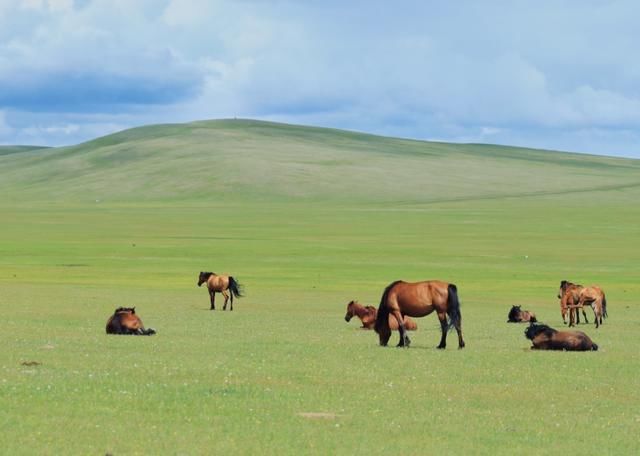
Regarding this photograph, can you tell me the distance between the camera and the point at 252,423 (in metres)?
14.1

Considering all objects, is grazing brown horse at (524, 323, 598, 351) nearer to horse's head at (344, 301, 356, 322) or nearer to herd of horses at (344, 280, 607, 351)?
herd of horses at (344, 280, 607, 351)

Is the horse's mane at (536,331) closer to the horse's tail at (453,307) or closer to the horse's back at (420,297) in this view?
the horse's tail at (453,307)

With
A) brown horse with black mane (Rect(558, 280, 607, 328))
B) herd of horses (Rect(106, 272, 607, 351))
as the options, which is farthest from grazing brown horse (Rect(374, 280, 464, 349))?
brown horse with black mane (Rect(558, 280, 607, 328))

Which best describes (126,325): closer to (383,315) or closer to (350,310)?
(383,315)

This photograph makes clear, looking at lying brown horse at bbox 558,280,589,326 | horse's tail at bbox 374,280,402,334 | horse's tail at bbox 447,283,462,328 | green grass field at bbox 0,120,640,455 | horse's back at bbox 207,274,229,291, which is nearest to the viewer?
green grass field at bbox 0,120,640,455

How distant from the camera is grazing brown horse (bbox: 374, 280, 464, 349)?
2317 centimetres

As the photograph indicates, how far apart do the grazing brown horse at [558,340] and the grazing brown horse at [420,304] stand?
1571mm

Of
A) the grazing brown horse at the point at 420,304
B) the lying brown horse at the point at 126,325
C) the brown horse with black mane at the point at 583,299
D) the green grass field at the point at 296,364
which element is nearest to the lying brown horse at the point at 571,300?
the brown horse with black mane at the point at 583,299

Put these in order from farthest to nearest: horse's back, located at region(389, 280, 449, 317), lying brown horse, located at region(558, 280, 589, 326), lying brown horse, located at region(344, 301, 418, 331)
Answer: lying brown horse, located at region(558, 280, 589, 326) < lying brown horse, located at region(344, 301, 418, 331) < horse's back, located at region(389, 280, 449, 317)

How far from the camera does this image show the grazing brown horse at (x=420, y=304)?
2317 centimetres

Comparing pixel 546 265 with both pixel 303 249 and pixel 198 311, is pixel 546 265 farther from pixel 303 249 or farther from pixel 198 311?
pixel 198 311

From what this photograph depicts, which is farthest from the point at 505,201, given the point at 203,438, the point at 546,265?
the point at 203,438

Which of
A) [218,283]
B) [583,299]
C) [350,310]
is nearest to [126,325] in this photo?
[350,310]

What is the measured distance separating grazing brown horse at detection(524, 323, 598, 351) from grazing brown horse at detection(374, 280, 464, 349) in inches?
61.9
